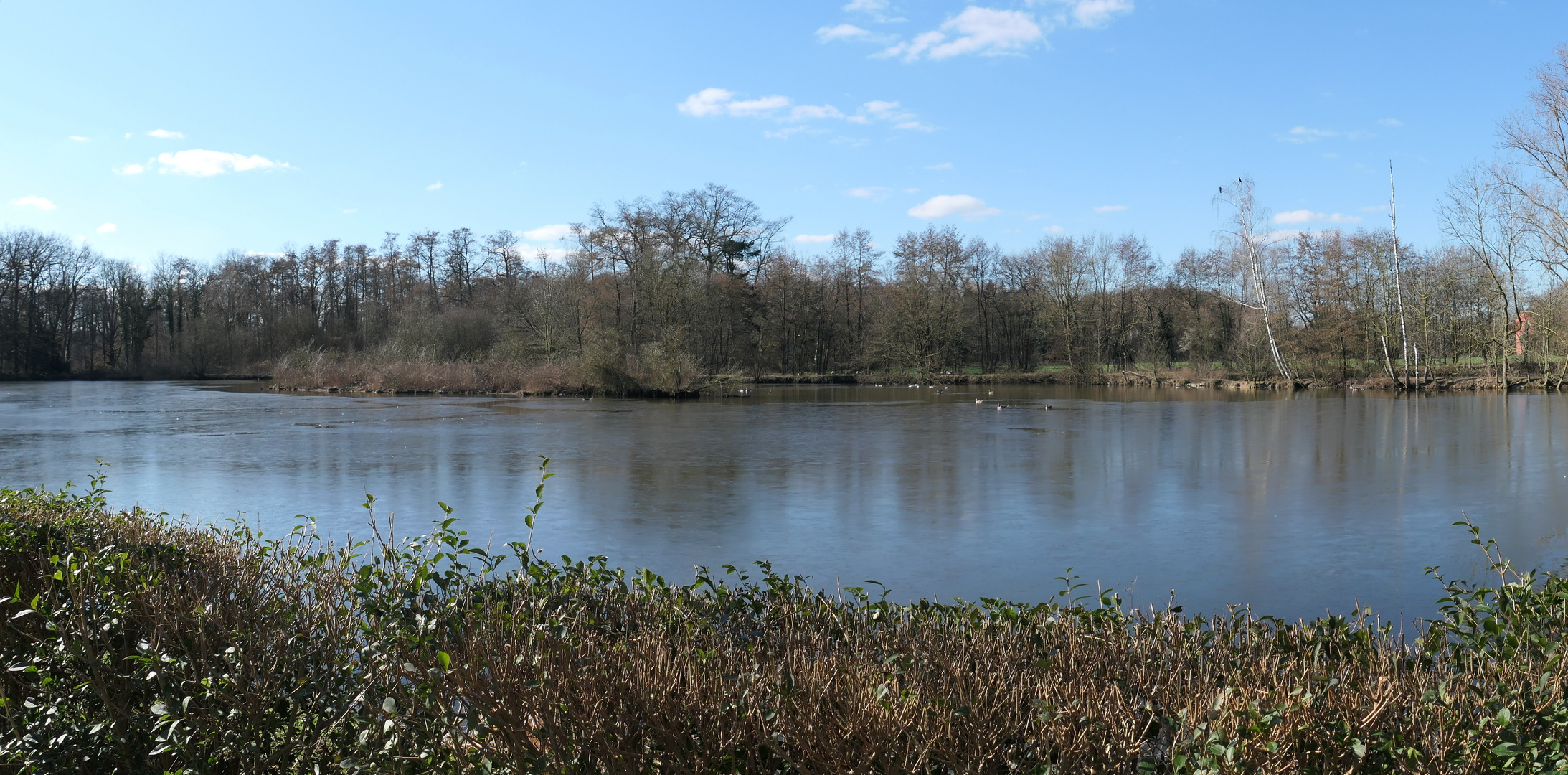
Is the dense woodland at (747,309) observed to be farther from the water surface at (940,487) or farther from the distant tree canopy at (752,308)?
the water surface at (940,487)

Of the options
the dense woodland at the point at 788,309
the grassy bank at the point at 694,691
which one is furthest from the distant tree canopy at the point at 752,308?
the grassy bank at the point at 694,691

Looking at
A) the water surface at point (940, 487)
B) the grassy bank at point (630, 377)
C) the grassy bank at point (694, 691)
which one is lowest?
the water surface at point (940, 487)

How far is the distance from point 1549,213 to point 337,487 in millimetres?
27957

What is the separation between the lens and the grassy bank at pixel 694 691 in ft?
7.58

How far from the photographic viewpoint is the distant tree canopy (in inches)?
1515

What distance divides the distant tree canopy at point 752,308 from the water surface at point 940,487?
14813 millimetres

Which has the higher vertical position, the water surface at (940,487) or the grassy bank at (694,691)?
the grassy bank at (694,691)

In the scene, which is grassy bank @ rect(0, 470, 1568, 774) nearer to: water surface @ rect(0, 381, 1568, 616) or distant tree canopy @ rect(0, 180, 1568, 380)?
water surface @ rect(0, 381, 1568, 616)

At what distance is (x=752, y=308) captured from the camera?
1997 inches

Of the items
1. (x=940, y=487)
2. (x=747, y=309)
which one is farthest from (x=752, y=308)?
(x=940, y=487)

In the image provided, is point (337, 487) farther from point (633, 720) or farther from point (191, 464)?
point (633, 720)

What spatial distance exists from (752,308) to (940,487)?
40.0 m

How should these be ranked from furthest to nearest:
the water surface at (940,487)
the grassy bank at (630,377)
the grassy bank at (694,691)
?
the grassy bank at (630,377), the water surface at (940,487), the grassy bank at (694,691)

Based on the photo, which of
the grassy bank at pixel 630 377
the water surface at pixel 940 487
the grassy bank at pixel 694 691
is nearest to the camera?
the grassy bank at pixel 694 691
